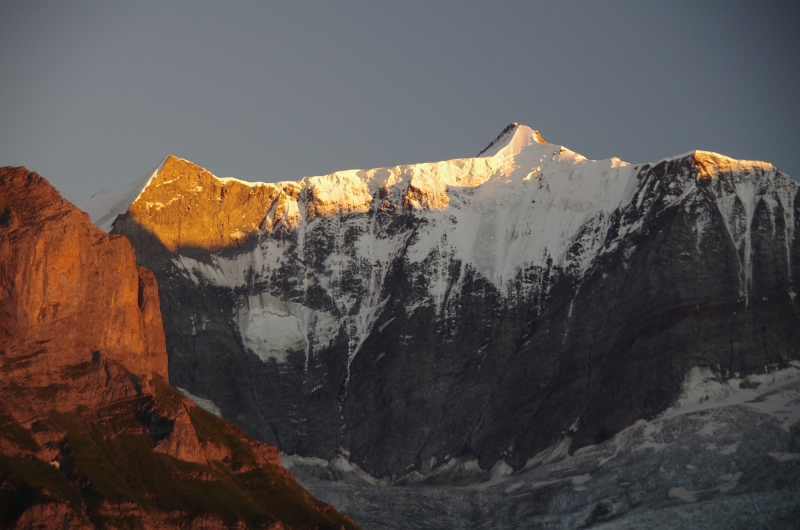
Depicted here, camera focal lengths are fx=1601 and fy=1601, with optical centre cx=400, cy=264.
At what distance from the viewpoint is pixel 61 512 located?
654 feet

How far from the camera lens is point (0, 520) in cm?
19488

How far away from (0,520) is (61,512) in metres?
7.84
